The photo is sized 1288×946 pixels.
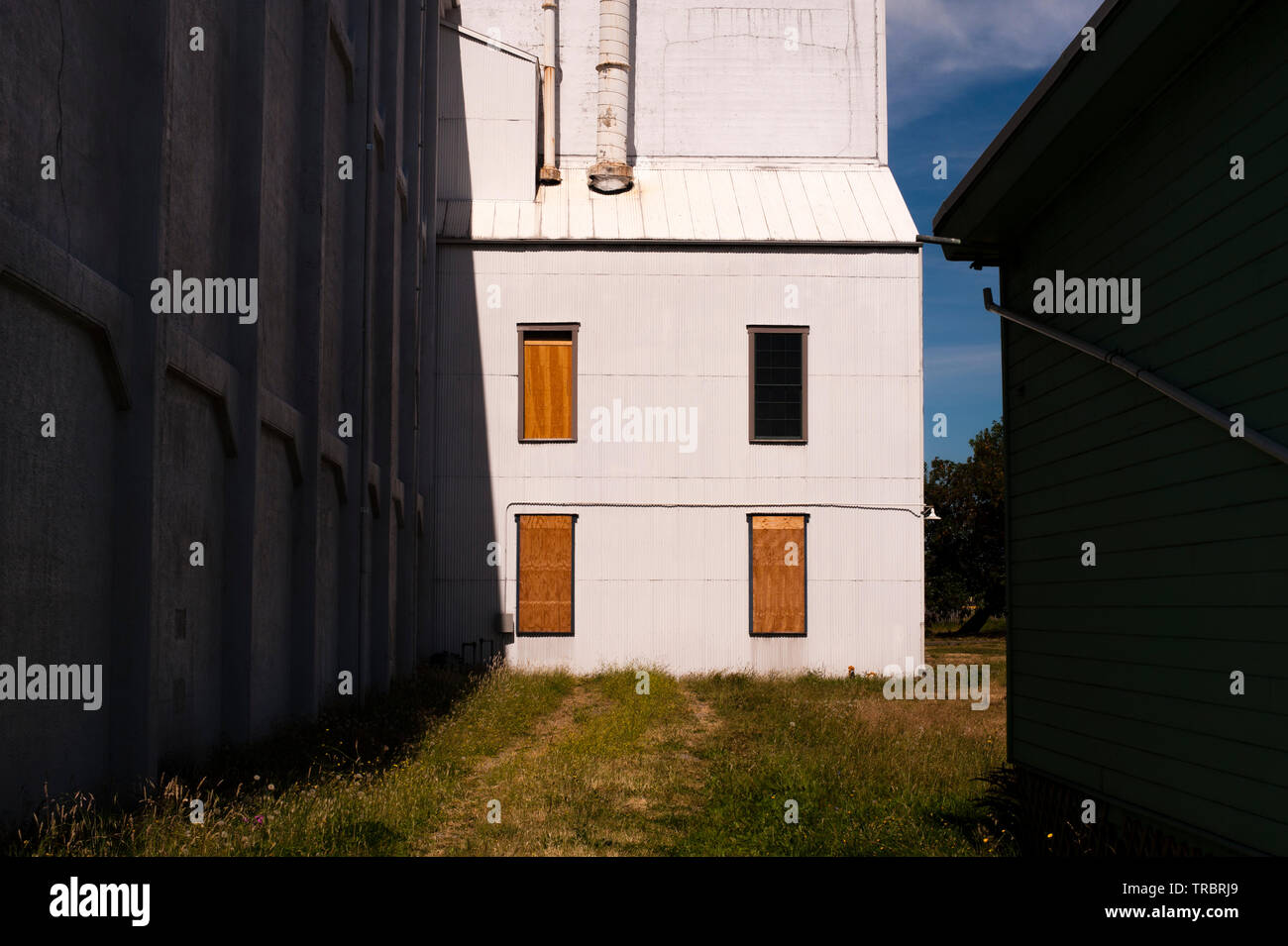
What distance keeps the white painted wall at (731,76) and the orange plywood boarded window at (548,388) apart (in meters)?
5.69

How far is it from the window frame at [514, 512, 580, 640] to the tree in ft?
83.1


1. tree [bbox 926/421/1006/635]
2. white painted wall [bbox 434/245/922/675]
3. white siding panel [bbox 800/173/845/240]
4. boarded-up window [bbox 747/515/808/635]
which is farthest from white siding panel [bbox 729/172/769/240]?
tree [bbox 926/421/1006/635]

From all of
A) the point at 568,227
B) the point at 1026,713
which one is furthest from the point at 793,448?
the point at 1026,713

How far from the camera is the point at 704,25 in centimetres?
2792

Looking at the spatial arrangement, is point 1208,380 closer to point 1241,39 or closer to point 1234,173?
point 1234,173

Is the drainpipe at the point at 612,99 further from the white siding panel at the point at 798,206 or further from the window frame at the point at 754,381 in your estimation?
the window frame at the point at 754,381

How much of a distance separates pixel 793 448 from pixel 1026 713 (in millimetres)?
13943

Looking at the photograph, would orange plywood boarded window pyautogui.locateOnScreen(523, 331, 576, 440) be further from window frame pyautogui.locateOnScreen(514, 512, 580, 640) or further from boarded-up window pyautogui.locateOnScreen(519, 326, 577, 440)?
window frame pyautogui.locateOnScreen(514, 512, 580, 640)

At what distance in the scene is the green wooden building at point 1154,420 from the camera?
6648 millimetres

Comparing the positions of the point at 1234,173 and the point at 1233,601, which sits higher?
the point at 1234,173

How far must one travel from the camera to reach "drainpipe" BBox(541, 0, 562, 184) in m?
26.1

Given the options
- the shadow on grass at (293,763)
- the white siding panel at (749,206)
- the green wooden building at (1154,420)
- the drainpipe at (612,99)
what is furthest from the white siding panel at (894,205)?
the green wooden building at (1154,420)
